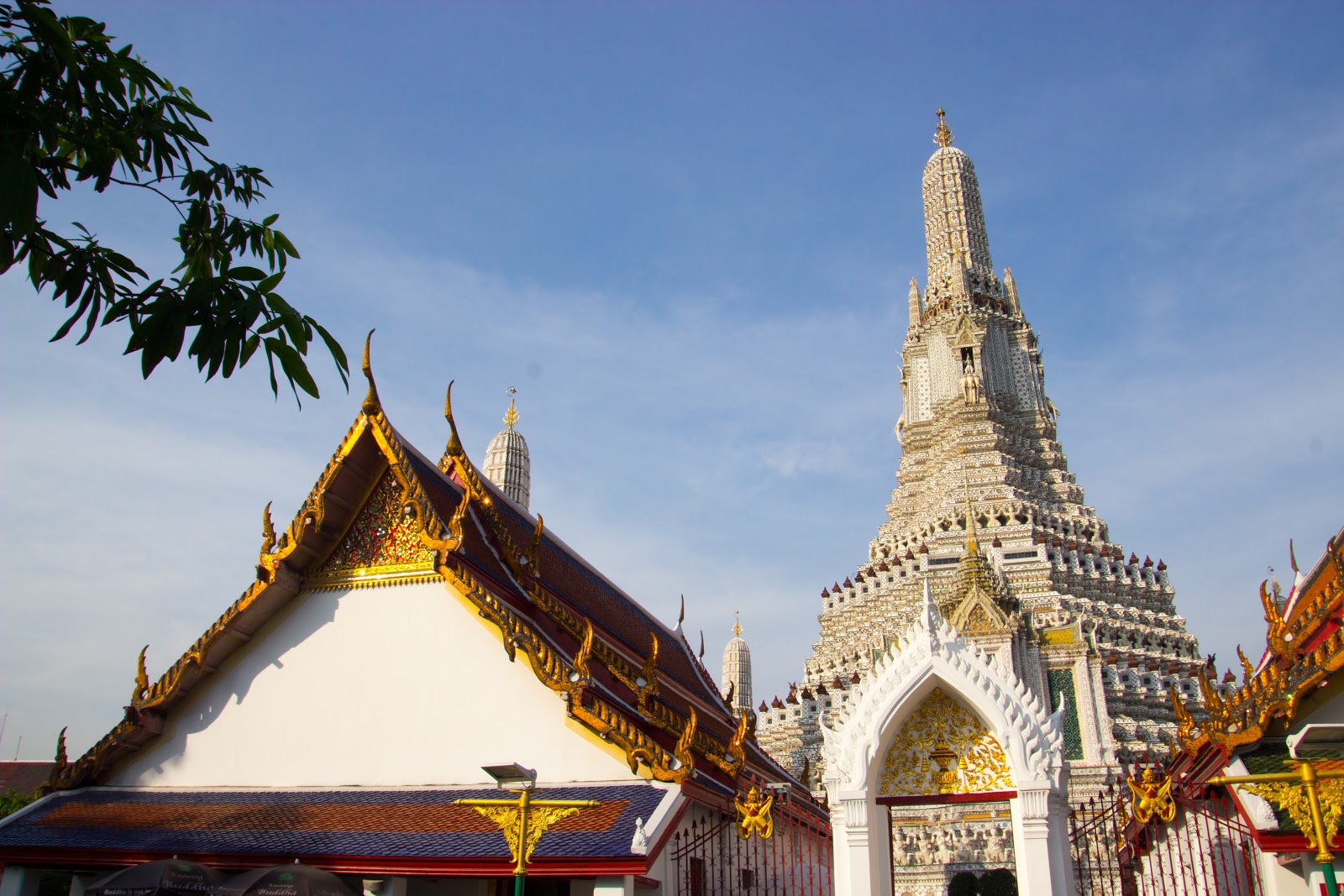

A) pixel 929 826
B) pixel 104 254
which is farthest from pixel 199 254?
pixel 929 826

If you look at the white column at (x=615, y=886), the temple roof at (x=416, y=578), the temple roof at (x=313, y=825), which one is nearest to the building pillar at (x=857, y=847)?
the temple roof at (x=313, y=825)

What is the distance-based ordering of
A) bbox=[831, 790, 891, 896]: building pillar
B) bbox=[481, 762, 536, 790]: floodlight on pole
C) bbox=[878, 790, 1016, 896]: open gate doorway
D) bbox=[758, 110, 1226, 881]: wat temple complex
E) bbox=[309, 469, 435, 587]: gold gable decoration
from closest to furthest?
bbox=[481, 762, 536, 790]: floodlight on pole, bbox=[831, 790, 891, 896]: building pillar, bbox=[309, 469, 435, 587]: gold gable decoration, bbox=[878, 790, 1016, 896]: open gate doorway, bbox=[758, 110, 1226, 881]: wat temple complex

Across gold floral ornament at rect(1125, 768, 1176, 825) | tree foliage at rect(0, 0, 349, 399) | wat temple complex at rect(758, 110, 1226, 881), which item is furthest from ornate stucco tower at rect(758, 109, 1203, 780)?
tree foliage at rect(0, 0, 349, 399)

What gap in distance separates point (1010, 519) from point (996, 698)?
2959 centimetres

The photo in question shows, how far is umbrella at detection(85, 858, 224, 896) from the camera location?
28.9ft

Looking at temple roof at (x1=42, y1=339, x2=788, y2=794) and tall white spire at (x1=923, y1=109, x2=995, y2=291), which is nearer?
temple roof at (x1=42, y1=339, x2=788, y2=794)

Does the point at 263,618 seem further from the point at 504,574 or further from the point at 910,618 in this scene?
the point at 910,618

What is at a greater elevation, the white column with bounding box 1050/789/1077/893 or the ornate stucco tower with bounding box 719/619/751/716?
the ornate stucco tower with bounding box 719/619/751/716

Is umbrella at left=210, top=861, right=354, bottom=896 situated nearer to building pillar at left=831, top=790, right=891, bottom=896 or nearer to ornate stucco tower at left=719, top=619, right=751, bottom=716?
building pillar at left=831, top=790, right=891, bottom=896

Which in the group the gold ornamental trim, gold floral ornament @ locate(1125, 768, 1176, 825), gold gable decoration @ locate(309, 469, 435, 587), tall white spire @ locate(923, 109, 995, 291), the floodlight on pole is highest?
tall white spire @ locate(923, 109, 995, 291)

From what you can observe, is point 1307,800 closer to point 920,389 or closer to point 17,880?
point 17,880

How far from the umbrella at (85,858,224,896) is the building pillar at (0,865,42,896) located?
1.84 meters

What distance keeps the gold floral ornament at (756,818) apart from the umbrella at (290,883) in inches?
130

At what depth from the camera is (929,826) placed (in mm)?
19656
